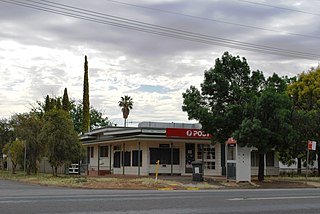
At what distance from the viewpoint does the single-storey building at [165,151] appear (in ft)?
119

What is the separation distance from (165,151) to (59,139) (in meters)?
8.46

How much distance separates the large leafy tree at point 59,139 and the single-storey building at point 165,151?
13.3 ft

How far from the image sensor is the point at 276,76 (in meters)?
30.3

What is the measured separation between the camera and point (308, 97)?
127ft

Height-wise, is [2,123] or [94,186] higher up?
[2,123]

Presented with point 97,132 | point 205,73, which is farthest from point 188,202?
point 97,132

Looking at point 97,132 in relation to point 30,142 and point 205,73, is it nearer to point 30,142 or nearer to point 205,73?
point 30,142

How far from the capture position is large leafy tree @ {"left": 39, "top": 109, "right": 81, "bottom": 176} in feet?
116

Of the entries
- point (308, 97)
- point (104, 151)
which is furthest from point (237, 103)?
point (104, 151)

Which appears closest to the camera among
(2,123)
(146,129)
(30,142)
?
(146,129)

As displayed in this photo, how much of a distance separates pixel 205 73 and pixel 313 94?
12.7m

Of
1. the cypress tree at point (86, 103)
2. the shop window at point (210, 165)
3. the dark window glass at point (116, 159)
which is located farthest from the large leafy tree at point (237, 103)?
the cypress tree at point (86, 103)

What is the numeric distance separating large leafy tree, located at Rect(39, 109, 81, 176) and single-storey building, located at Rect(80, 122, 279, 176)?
406cm

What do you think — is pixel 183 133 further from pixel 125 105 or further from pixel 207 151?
pixel 125 105
